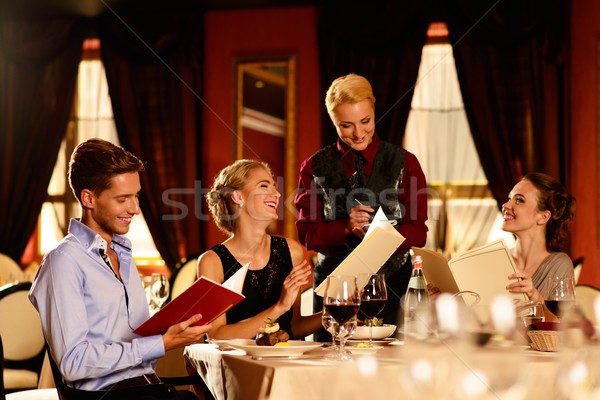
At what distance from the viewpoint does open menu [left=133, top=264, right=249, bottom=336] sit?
184cm

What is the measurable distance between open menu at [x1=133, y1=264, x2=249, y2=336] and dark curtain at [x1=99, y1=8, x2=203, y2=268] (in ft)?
16.8

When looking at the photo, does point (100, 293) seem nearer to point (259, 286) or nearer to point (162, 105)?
point (259, 286)

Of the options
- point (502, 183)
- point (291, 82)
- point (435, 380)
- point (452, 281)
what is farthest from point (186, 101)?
point (435, 380)

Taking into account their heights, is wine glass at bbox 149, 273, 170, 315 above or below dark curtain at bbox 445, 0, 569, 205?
below

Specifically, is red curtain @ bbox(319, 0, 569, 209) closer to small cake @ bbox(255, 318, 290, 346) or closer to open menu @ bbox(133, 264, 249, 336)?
small cake @ bbox(255, 318, 290, 346)

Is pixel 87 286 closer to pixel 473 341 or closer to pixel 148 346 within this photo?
pixel 148 346

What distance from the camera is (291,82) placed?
7035 millimetres

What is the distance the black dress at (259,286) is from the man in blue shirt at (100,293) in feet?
1.77

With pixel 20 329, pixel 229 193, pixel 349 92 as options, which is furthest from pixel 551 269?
pixel 20 329

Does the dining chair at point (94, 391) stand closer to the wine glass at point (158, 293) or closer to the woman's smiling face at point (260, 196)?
the woman's smiling face at point (260, 196)

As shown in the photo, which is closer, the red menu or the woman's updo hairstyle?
the red menu

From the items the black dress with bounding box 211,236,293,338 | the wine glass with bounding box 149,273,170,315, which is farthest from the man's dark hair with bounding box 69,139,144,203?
the wine glass with bounding box 149,273,170,315

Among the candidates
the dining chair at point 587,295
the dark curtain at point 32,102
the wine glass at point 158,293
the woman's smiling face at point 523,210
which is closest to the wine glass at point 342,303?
the woman's smiling face at point 523,210

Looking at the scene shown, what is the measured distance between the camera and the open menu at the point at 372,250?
2.30m
